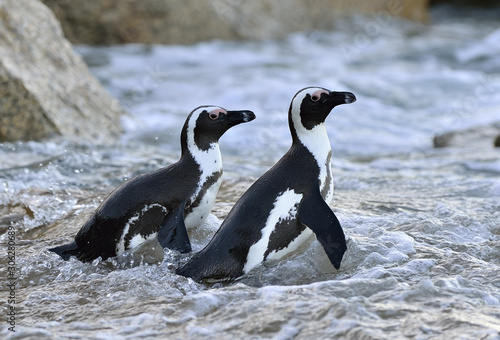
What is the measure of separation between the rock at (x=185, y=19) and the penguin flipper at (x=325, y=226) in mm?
9222

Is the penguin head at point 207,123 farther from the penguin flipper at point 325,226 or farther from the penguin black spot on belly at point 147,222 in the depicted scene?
the penguin flipper at point 325,226

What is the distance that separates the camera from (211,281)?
9.93 ft

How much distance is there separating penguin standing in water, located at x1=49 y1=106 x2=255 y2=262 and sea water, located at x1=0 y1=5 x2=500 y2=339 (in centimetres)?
9

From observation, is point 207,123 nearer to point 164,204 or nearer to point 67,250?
point 164,204

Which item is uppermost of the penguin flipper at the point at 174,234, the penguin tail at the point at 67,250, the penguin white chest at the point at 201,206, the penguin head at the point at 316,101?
the penguin head at the point at 316,101

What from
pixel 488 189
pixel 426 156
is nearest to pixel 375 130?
pixel 426 156

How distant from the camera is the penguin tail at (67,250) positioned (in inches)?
132

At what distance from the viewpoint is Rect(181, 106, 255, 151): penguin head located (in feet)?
11.4

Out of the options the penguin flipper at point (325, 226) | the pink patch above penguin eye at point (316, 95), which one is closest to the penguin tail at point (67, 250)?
the penguin flipper at point (325, 226)

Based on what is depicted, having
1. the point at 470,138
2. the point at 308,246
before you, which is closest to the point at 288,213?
the point at 308,246

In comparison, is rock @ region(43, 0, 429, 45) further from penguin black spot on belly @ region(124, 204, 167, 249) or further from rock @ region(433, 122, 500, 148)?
penguin black spot on belly @ region(124, 204, 167, 249)

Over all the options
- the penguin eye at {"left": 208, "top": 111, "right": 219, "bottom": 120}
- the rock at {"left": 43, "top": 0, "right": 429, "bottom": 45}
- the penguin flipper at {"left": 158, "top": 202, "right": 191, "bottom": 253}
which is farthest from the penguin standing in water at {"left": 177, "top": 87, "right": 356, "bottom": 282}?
the rock at {"left": 43, "top": 0, "right": 429, "bottom": 45}

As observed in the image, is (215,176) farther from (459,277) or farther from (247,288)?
(459,277)

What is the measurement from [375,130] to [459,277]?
558 centimetres
